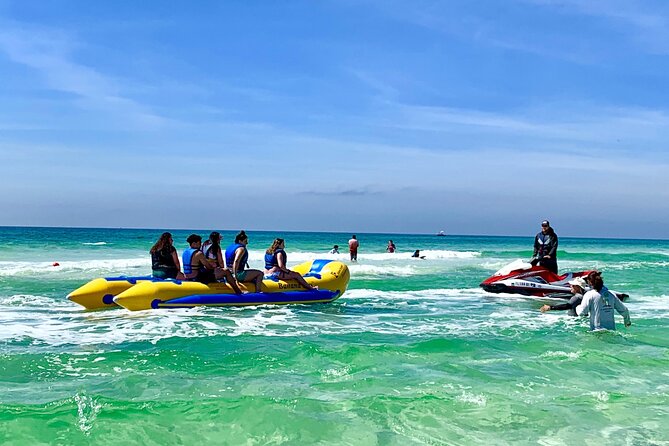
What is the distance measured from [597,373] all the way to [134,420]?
15.5 ft

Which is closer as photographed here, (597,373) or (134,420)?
(134,420)

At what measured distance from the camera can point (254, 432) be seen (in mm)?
4906

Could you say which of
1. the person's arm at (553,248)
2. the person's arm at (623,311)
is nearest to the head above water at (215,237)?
the person's arm at (623,311)

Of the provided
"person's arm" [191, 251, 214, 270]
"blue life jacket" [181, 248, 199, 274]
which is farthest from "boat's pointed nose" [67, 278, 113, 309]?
"person's arm" [191, 251, 214, 270]

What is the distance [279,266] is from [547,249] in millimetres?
6091

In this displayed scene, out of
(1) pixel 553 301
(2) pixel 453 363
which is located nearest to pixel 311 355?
(2) pixel 453 363

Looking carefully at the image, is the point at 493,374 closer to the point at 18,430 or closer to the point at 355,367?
the point at 355,367

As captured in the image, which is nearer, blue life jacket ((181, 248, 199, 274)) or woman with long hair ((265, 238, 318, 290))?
blue life jacket ((181, 248, 199, 274))

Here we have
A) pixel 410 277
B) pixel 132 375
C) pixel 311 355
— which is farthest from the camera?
pixel 410 277

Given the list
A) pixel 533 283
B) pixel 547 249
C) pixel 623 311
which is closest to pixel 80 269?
pixel 533 283

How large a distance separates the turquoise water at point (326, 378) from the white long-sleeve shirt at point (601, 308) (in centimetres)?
17

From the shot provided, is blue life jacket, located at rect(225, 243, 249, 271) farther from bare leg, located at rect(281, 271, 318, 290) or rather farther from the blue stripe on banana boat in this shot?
the blue stripe on banana boat

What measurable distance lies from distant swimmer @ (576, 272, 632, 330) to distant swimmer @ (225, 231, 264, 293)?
18.6 feet

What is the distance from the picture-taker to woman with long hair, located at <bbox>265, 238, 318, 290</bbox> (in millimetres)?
12266
